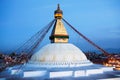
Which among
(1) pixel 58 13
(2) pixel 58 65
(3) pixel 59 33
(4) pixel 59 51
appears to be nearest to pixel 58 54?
(4) pixel 59 51

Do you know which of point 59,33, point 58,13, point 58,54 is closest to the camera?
point 58,54

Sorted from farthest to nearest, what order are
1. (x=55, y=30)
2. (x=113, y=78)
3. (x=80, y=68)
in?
(x=55, y=30)
(x=80, y=68)
(x=113, y=78)

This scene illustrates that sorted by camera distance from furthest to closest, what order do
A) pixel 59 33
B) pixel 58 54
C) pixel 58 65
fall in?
pixel 59 33 → pixel 58 54 → pixel 58 65

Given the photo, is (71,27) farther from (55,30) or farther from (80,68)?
(80,68)

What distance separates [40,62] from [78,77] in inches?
98.3

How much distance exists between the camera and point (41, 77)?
38.0 feet

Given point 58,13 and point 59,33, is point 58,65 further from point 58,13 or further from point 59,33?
point 58,13

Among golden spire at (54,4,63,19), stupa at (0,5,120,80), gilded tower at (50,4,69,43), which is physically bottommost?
stupa at (0,5,120,80)

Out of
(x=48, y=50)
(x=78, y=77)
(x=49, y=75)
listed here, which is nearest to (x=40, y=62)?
(x=48, y=50)

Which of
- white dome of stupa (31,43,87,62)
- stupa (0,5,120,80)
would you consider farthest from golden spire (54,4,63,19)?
white dome of stupa (31,43,87,62)

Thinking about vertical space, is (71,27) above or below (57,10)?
below

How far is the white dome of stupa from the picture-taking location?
12.6m

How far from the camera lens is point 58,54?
41.5ft

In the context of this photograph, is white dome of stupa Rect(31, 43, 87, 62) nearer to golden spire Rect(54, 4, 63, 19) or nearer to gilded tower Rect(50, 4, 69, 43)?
gilded tower Rect(50, 4, 69, 43)
